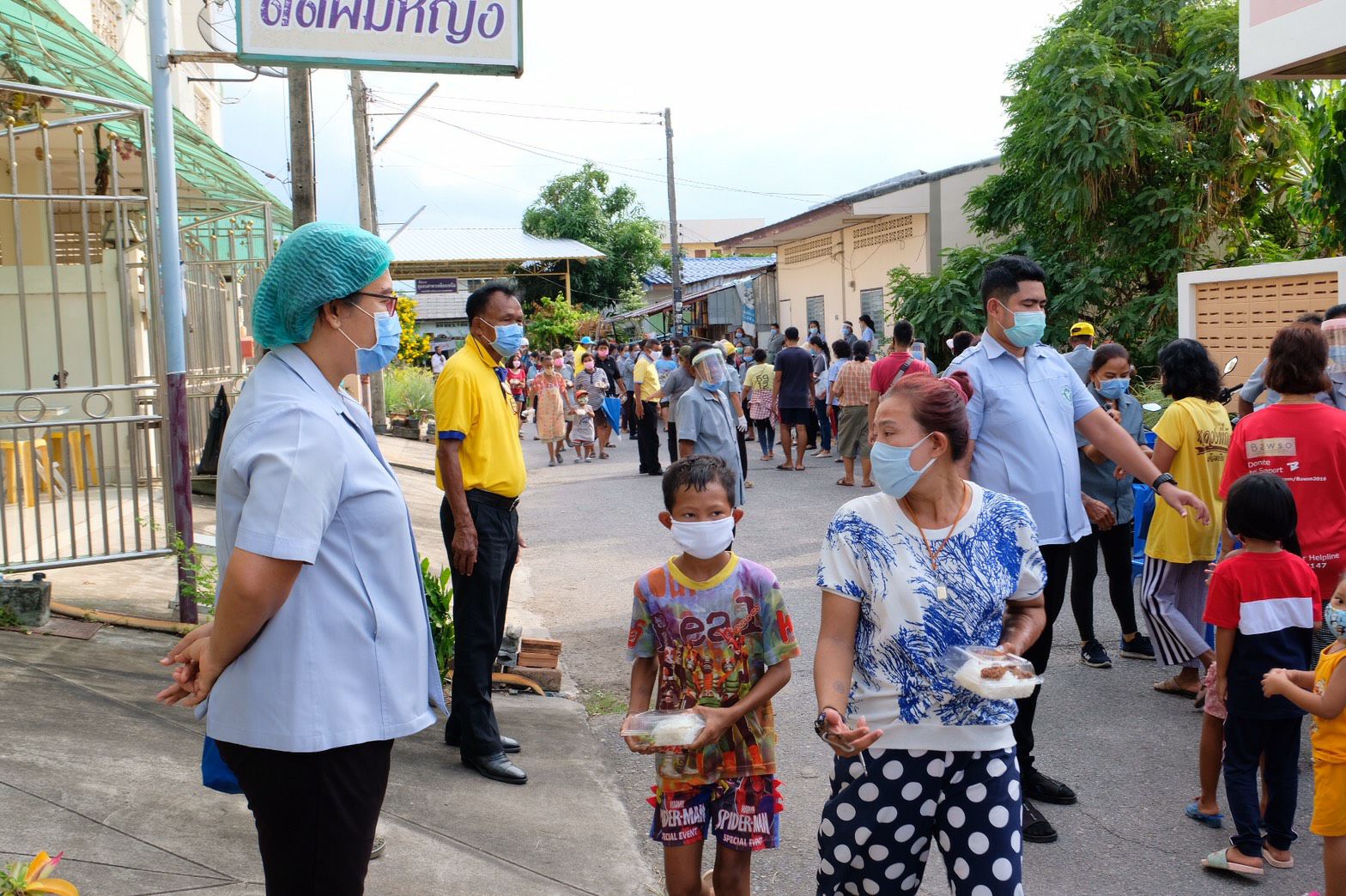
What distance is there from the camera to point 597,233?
5128 centimetres

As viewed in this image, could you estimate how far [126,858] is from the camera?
12.3 ft

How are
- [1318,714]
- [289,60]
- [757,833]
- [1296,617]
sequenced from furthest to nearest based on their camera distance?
1. [289,60]
2. [1296,617]
3. [1318,714]
4. [757,833]

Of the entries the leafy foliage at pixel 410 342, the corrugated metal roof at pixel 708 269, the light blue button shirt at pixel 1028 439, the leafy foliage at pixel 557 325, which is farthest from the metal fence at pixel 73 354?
the corrugated metal roof at pixel 708 269

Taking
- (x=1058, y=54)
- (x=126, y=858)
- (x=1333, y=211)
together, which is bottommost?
(x=126, y=858)

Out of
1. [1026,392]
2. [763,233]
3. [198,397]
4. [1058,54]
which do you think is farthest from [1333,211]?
[763,233]

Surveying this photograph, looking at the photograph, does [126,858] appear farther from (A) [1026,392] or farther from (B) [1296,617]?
(B) [1296,617]

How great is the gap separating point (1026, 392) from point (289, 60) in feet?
13.0

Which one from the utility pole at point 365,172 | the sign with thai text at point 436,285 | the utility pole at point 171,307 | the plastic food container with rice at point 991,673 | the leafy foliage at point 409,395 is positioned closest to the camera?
the plastic food container with rice at point 991,673

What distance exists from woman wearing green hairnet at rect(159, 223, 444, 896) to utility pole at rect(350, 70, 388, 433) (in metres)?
19.0

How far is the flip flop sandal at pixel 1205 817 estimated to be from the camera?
4.59m

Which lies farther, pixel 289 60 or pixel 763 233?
pixel 763 233

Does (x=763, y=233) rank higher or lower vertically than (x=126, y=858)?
higher

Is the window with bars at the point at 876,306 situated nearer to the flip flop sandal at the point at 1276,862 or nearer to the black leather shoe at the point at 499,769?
the black leather shoe at the point at 499,769

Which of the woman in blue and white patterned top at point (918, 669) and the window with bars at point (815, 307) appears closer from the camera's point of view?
the woman in blue and white patterned top at point (918, 669)
